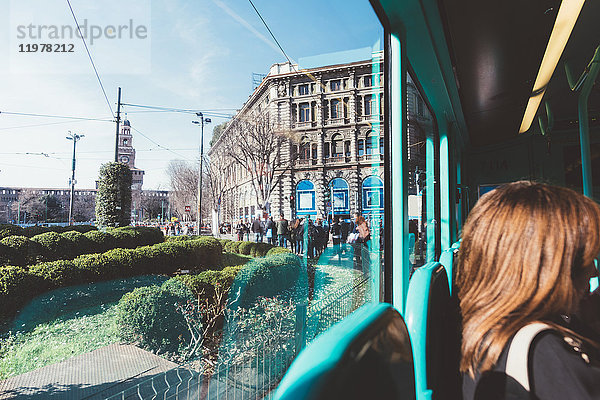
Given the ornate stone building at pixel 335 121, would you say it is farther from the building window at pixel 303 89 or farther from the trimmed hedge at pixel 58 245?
the trimmed hedge at pixel 58 245

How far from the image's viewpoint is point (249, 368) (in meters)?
1.71

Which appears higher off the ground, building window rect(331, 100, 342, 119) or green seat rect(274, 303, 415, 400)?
building window rect(331, 100, 342, 119)

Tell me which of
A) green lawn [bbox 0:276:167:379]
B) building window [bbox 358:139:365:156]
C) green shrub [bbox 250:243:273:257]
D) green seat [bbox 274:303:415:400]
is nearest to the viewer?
green seat [bbox 274:303:415:400]

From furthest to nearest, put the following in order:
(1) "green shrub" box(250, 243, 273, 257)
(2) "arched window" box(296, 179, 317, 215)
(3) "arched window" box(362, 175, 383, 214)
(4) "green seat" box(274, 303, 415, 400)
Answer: (1) "green shrub" box(250, 243, 273, 257) < (2) "arched window" box(296, 179, 317, 215) < (3) "arched window" box(362, 175, 383, 214) < (4) "green seat" box(274, 303, 415, 400)

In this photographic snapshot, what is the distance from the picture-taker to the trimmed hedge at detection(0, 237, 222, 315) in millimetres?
1276

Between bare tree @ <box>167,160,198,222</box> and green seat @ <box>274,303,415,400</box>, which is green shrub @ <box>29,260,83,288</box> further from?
green seat @ <box>274,303,415,400</box>

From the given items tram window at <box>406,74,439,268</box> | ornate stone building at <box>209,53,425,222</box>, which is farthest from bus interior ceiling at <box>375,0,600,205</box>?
ornate stone building at <box>209,53,425,222</box>

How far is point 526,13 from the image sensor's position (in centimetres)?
197

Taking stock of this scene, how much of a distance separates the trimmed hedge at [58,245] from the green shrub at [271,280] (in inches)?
35.9

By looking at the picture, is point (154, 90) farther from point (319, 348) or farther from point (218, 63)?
point (319, 348)

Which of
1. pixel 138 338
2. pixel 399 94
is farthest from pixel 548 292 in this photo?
pixel 138 338

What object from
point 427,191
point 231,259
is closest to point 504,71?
point 427,191

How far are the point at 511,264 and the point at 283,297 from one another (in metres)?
2.14

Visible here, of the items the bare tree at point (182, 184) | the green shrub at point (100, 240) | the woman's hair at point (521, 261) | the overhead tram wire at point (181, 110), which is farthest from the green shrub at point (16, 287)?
the woman's hair at point (521, 261)
